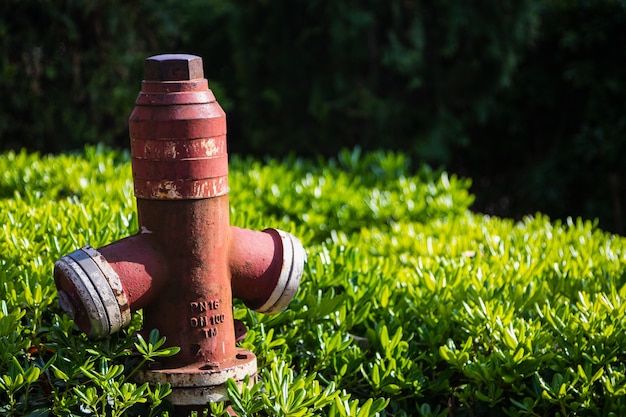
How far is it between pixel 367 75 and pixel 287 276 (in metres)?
5.24

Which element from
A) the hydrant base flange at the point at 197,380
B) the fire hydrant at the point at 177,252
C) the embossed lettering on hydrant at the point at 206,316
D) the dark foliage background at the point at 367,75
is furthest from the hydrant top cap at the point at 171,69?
the dark foliage background at the point at 367,75

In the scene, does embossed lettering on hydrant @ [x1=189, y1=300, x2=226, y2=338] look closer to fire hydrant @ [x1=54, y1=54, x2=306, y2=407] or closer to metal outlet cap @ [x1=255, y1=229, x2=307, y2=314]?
fire hydrant @ [x1=54, y1=54, x2=306, y2=407]

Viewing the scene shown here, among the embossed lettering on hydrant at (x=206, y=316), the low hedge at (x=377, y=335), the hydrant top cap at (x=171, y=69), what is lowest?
the low hedge at (x=377, y=335)

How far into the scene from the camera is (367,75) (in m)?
7.34

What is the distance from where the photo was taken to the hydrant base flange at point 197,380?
7.09 feet

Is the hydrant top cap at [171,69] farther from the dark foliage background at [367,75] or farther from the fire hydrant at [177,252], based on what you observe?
the dark foliage background at [367,75]

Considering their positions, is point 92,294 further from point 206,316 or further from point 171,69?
point 171,69

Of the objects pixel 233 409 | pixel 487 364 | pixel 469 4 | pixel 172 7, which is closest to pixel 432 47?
pixel 469 4

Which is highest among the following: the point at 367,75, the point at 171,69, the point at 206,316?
the point at 171,69

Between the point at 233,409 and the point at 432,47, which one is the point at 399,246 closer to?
the point at 233,409

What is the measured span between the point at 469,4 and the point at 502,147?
6.01ft

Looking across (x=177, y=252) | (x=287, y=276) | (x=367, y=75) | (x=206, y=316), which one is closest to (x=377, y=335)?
(x=287, y=276)

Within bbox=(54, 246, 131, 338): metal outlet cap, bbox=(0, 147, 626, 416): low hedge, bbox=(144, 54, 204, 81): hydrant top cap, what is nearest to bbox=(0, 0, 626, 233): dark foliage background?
bbox=(0, 147, 626, 416): low hedge

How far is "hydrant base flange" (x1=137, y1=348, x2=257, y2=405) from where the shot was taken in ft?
7.09
